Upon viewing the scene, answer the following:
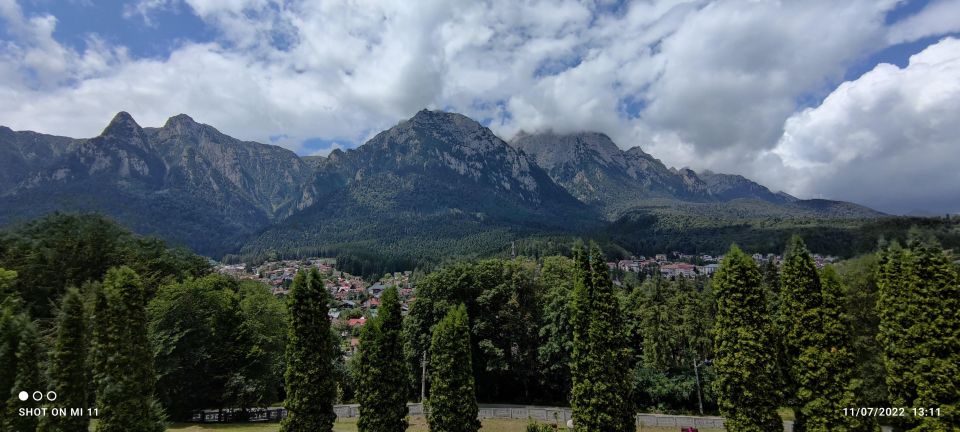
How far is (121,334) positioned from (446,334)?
49.0 ft

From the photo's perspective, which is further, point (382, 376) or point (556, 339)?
point (556, 339)

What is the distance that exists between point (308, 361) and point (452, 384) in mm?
7400

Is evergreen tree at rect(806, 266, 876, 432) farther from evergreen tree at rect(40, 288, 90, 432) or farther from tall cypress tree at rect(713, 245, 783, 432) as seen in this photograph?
evergreen tree at rect(40, 288, 90, 432)

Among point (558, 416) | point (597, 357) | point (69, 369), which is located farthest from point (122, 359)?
point (558, 416)

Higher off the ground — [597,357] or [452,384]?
[597,357]

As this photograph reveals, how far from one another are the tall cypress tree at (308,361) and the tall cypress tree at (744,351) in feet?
61.8

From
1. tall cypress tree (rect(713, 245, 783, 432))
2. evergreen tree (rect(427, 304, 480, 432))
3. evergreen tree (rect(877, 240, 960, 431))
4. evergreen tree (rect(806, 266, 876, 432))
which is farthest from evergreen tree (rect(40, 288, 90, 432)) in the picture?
evergreen tree (rect(877, 240, 960, 431))

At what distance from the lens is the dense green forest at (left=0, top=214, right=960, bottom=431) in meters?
18.8

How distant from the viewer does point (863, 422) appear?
61.0 feet

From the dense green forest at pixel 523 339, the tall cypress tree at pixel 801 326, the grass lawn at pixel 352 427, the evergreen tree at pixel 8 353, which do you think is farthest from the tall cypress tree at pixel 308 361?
the tall cypress tree at pixel 801 326

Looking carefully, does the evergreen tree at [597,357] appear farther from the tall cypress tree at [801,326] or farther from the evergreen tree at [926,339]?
the evergreen tree at [926,339]

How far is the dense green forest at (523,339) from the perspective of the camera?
18.8 m

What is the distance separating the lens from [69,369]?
19.4m

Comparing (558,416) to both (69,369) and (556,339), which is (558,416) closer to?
(556,339)
